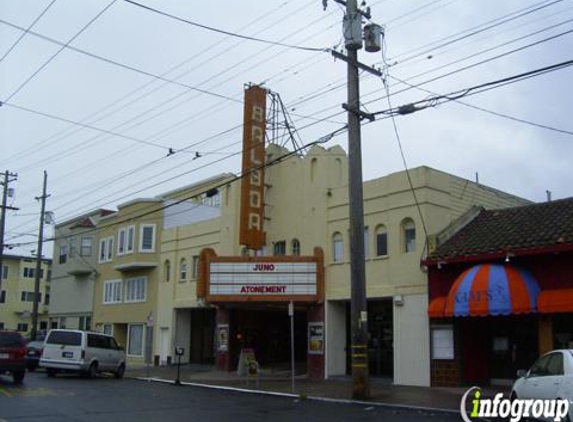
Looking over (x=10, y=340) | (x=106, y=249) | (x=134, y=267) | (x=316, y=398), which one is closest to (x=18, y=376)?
(x=10, y=340)

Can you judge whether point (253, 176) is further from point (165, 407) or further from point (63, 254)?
point (63, 254)

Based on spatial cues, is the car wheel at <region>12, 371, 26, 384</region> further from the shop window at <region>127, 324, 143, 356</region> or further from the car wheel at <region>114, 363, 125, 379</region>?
the shop window at <region>127, 324, 143, 356</region>

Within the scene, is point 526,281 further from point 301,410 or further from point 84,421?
point 84,421

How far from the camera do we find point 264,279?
27938 millimetres

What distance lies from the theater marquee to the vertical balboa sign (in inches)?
67.2

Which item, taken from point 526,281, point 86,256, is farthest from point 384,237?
point 86,256

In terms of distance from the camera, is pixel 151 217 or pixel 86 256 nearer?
pixel 151 217

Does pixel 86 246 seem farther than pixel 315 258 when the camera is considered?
Yes

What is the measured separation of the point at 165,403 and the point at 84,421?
4482 mm

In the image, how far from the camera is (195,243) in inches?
1404

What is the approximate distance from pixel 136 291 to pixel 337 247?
16.8 m

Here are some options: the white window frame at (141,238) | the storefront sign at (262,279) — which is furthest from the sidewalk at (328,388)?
the white window frame at (141,238)

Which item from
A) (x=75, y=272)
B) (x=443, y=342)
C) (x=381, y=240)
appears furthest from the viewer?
(x=75, y=272)

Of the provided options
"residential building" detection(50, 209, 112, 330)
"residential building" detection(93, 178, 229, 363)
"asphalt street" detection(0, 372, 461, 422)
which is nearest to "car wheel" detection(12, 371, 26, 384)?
"asphalt street" detection(0, 372, 461, 422)
